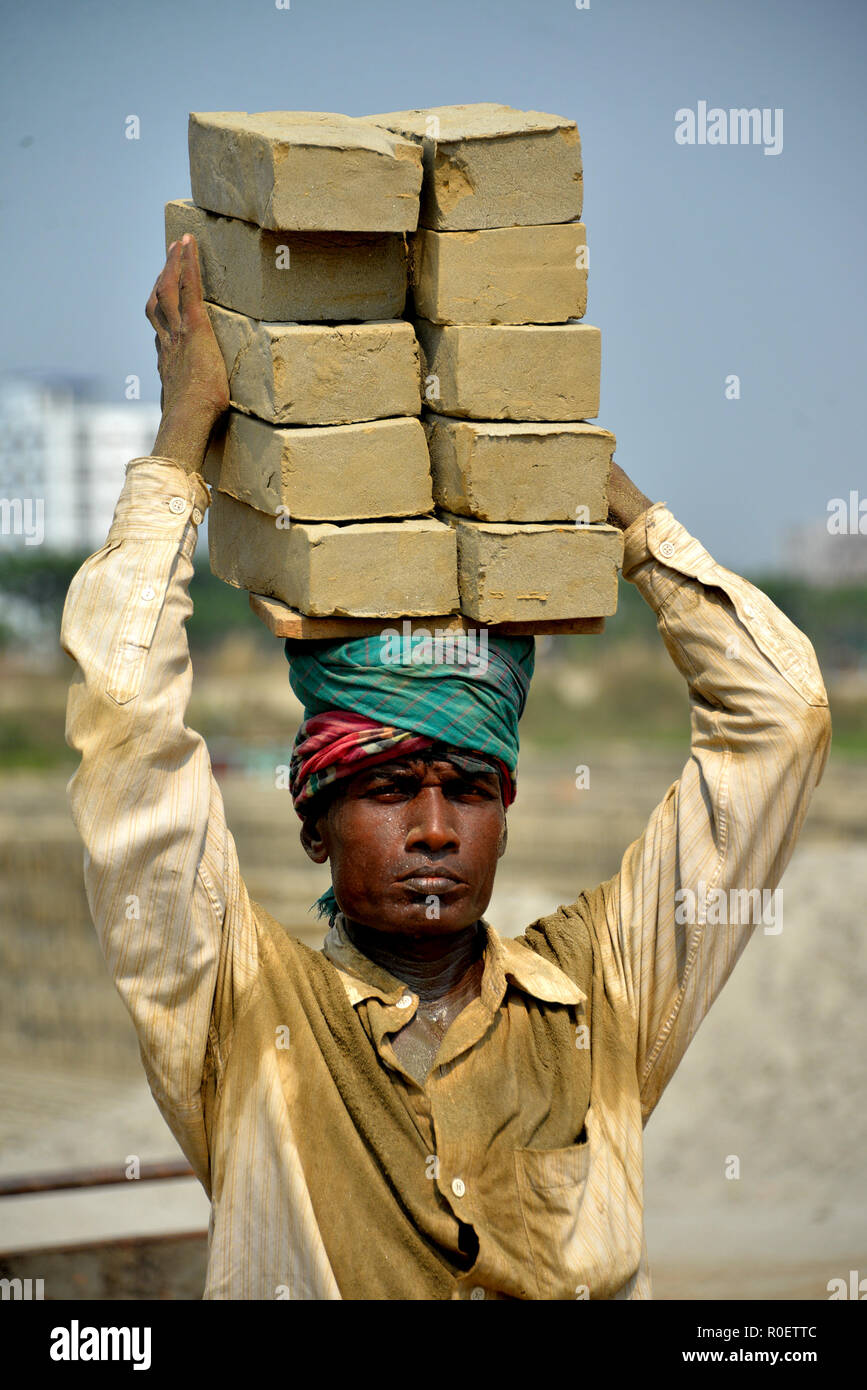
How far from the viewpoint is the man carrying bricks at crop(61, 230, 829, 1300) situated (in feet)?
8.07

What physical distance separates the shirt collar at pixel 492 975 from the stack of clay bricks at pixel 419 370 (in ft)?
1.92

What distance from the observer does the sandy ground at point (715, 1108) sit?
29.9 feet

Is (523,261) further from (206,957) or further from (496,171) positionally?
(206,957)

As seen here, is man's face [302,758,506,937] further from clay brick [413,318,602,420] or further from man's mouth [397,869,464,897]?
clay brick [413,318,602,420]

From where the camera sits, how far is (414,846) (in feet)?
8.65

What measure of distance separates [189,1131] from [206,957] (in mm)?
346

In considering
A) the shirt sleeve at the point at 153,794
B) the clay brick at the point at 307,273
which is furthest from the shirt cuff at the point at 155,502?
the clay brick at the point at 307,273

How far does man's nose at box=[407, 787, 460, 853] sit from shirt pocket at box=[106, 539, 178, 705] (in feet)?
1.79

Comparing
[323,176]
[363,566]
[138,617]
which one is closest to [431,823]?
[363,566]

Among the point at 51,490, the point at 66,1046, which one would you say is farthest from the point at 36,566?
the point at 66,1046

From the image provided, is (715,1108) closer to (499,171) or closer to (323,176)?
(499,171)

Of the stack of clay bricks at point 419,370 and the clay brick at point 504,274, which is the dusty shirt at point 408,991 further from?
the clay brick at point 504,274

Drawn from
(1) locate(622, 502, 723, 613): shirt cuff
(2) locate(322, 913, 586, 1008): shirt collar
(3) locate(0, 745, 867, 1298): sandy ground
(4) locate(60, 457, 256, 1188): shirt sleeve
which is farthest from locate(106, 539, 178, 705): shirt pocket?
(3) locate(0, 745, 867, 1298): sandy ground
